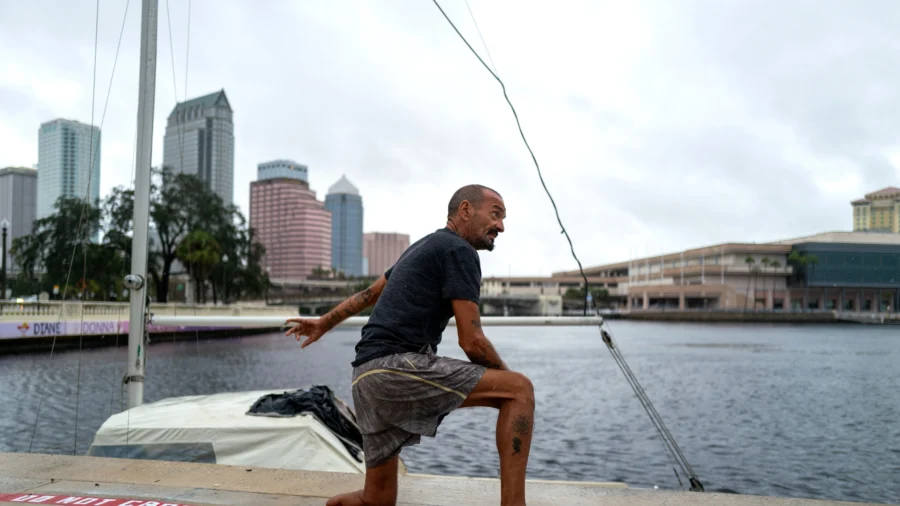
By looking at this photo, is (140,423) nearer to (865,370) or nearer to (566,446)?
(566,446)

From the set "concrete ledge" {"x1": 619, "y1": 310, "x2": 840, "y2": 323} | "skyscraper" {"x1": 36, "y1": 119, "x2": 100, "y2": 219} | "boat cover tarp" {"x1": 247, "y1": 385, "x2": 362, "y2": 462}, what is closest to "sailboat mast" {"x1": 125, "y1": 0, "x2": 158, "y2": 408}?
"boat cover tarp" {"x1": 247, "y1": 385, "x2": 362, "y2": 462}

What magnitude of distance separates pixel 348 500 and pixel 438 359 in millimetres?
897

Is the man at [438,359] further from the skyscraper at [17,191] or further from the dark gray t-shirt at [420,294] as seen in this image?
the skyscraper at [17,191]

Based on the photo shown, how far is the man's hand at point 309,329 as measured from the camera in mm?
3756

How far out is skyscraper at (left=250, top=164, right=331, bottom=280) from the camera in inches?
5098

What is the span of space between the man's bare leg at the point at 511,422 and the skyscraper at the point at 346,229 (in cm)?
16094

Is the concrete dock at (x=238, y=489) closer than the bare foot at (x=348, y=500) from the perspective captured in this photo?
No

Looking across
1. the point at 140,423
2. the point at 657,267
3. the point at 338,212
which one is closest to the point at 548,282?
the point at 657,267

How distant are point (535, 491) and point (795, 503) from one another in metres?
1.29

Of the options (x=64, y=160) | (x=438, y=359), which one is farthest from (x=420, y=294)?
(x=64, y=160)

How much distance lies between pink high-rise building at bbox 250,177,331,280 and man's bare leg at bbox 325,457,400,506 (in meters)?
118

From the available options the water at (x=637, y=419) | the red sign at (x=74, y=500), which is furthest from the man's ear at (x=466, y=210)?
the water at (x=637, y=419)

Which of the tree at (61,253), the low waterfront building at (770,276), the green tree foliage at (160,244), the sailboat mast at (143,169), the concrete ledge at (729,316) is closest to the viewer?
the sailboat mast at (143,169)

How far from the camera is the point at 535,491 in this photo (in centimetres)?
375
